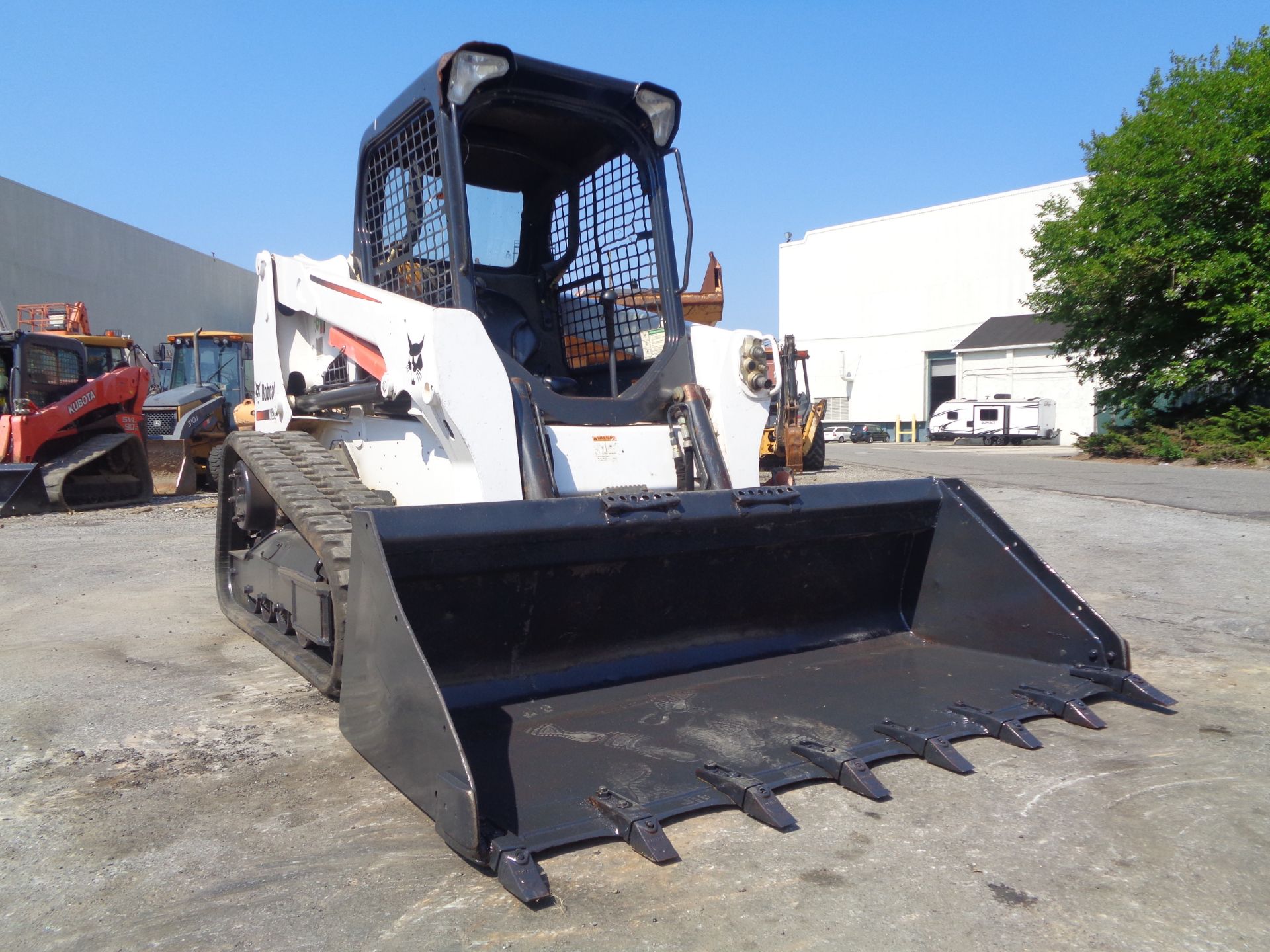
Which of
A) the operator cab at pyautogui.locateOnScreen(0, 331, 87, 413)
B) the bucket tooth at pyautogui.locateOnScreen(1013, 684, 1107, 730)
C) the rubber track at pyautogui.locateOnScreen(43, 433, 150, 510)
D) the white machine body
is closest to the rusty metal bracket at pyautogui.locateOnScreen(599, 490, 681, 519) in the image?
the white machine body

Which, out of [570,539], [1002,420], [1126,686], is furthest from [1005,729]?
[1002,420]

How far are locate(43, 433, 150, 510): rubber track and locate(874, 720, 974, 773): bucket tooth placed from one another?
35.7 feet

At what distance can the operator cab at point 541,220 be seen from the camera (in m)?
4.23

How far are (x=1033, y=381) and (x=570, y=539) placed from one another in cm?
3883

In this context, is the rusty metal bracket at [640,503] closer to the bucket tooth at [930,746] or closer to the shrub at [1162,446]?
the bucket tooth at [930,746]

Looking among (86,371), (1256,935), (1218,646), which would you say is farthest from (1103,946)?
(86,371)

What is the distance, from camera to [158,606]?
6.22 metres

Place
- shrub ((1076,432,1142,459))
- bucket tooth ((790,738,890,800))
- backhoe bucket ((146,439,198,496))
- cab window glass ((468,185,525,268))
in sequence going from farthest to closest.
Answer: shrub ((1076,432,1142,459))
backhoe bucket ((146,439,198,496))
cab window glass ((468,185,525,268))
bucket tooth ((790,738,890,800))

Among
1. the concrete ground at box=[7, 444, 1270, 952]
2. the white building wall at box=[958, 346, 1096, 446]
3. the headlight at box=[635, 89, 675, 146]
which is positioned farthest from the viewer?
Answer: the white building wall at box=[958, 346, 1096, 446]

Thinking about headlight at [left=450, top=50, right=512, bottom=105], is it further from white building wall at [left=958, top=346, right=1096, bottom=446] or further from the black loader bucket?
white building wall at [left=958, top=346, right=1096, bottom=446]

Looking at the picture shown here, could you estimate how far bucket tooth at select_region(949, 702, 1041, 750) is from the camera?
3373 mm

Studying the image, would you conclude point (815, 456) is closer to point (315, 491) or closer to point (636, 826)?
point (315, 491)

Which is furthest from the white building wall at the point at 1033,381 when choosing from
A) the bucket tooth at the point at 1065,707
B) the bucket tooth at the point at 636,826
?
the bucket tooth at the point at 636,826

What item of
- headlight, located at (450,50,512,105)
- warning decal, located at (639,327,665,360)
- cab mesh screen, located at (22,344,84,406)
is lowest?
warning decal, located at (639,327,665,360)
